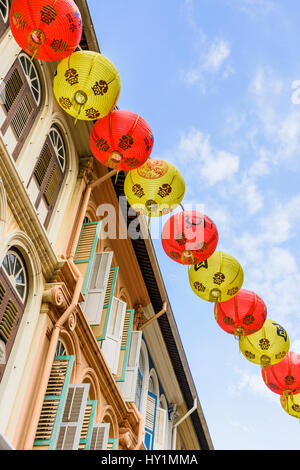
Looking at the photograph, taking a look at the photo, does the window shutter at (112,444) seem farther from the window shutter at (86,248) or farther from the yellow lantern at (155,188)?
the yellow lantern at (155,188)

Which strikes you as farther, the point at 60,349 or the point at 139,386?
the point at 139,386

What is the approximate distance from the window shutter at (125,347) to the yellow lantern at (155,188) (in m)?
4.19

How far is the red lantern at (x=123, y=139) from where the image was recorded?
7.63 meters

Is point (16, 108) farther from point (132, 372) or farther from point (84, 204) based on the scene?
point (132, 372)

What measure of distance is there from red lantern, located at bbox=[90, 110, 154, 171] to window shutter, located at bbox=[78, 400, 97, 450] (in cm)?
411

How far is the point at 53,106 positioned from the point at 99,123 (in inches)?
80.4

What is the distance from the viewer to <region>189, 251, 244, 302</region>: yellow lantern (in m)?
8.92

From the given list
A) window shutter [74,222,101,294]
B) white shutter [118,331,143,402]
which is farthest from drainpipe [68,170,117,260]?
white shutter [118,331,143,402]

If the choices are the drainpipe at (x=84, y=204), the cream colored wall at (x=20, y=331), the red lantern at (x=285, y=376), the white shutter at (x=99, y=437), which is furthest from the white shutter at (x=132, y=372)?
the cream colored wall at (x=20, y=331)

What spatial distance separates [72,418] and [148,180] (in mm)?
3838

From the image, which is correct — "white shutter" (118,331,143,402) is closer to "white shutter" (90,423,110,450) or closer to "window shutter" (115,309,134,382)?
"window shutter" (115,309,134,382)

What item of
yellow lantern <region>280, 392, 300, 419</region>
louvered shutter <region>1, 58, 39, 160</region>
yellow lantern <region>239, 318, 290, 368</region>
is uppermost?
louvered shutter <region>1, 58, 39, 160</region>

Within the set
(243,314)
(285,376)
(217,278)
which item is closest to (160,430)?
(285,376)

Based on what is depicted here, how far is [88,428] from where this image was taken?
8.59 metres
